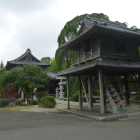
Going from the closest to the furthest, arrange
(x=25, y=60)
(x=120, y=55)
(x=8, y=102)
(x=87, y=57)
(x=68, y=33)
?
1. (x=120, y=55)
2. (x=87, y=57)
3. (x=8, y=102)
4. (x=68, y=33)
5. (x=25, y=60)

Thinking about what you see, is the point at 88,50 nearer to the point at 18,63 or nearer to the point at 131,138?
the point at 131,138

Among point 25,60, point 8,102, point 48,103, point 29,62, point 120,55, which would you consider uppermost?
point 25,60

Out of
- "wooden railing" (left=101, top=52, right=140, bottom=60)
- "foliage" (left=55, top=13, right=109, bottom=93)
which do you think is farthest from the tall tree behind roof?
"wooden railing" (left=101, top=52, right=140, bottom=60)

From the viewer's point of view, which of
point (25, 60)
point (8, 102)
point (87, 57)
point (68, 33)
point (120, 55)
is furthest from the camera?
point (25, 60)

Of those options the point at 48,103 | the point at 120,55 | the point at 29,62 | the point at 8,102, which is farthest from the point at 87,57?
the point at 29,62

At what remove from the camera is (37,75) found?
60.7 feet

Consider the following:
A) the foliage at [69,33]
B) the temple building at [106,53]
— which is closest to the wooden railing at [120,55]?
the temple building at [106,53]

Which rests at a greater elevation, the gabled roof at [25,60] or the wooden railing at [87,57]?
the gabled roof at [25,60]

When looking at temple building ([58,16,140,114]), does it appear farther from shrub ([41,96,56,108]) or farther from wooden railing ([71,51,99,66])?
shrub ([41,96,56,108])

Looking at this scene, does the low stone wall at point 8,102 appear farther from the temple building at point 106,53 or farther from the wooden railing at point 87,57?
the wooden railing at point 87,57

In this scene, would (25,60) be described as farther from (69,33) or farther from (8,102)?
(8,102)

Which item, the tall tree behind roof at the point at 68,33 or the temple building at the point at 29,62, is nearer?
the tall tree behind roof at the point at 68,33

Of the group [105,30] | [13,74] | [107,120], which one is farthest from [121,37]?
[13,74]

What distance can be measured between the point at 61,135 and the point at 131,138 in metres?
2.58
